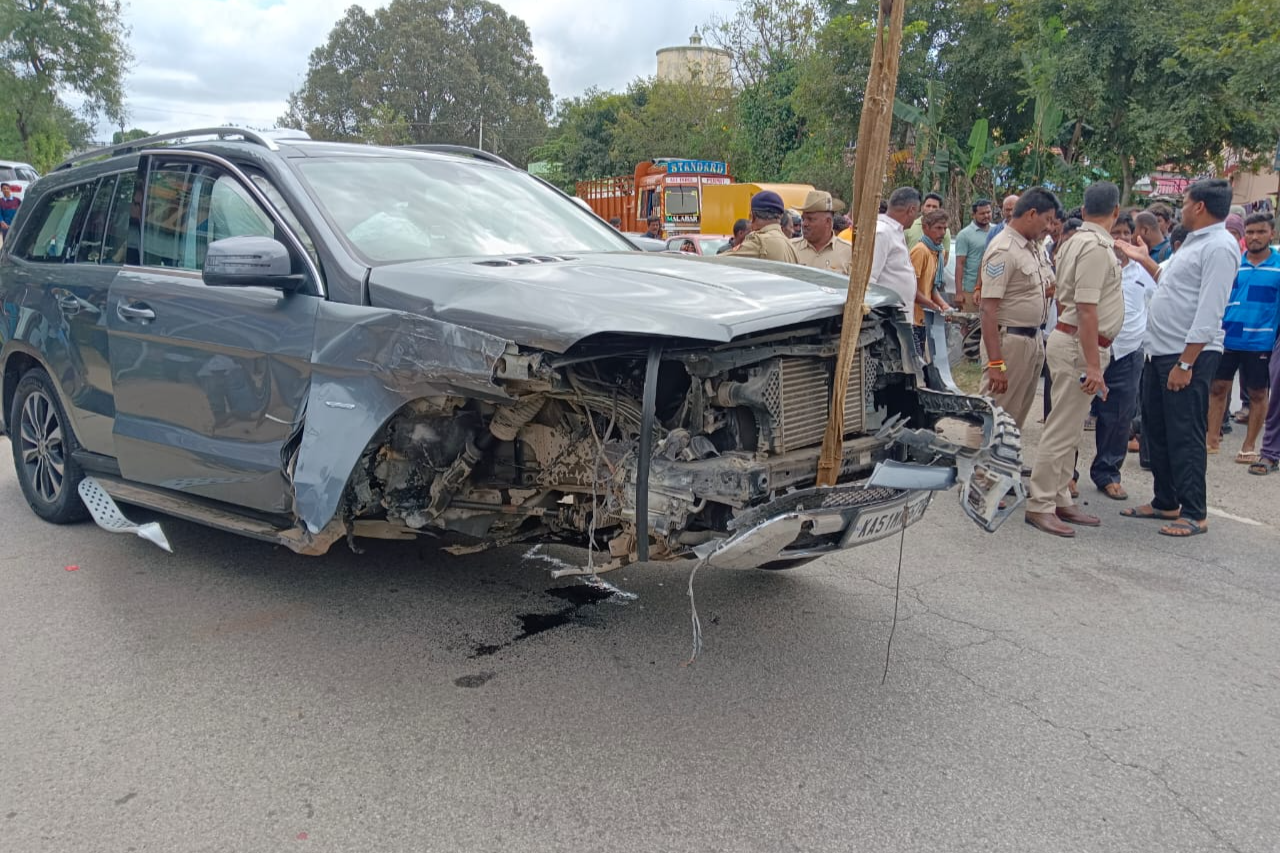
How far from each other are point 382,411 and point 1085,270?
12.9 feet

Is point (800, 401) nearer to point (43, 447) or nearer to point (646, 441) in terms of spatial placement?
point (646, 441)

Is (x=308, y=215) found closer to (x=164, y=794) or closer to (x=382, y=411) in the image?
(x=382, y=411)

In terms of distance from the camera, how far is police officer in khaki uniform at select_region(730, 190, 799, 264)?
20.3 ft

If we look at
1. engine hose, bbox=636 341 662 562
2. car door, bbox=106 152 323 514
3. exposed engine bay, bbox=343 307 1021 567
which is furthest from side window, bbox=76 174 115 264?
engine hose, bbox=636 341 662 562

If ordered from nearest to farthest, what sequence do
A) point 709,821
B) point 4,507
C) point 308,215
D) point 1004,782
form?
1. point 709,821
2. point 1004,782
3. point 308,215
4. point 4,507

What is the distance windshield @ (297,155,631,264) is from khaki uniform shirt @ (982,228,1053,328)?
2.44 metres

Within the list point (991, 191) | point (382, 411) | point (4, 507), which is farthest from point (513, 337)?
point (991, 191)

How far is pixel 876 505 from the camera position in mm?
3125

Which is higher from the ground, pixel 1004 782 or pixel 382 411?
pixel 382 411

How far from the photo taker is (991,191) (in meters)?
20.6

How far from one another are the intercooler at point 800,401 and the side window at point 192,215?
2.25 metres

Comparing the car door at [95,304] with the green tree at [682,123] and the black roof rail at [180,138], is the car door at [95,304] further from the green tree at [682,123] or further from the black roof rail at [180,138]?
the green tree at [682,123]

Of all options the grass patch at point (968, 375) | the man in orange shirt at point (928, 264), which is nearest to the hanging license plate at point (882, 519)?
the man in orange shirt at point (928, 264)

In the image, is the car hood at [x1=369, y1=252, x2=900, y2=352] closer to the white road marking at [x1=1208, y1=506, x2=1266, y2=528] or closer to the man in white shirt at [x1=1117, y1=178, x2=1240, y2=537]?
the man in white shirt at [x1=1117, y1=178, x2=1240, y2=537]
